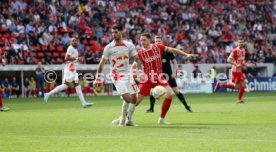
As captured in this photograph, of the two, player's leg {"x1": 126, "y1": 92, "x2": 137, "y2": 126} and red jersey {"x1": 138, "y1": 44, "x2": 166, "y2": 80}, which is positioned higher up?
red jersey {"x1": 138, "y1": 44, "x2": 166, "y2": 80}

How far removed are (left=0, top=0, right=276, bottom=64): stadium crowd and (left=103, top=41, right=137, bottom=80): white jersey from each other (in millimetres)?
20750

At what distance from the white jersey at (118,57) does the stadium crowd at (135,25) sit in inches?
817

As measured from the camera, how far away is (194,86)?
43.8 m

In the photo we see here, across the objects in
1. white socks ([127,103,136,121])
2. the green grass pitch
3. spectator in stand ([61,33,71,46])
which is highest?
spectator in stand ([61,33,71,46])

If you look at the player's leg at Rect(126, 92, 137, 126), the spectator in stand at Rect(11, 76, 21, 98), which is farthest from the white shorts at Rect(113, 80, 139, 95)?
the spectator in stand at Rect(11, 76, 21, 98)

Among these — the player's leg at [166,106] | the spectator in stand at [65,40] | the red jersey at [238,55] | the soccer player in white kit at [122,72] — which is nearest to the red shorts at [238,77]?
the red jersey at [238,55]

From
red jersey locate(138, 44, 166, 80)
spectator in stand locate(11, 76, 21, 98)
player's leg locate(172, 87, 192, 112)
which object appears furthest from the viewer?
spectator in stand locate(11, 76, 21, 98)

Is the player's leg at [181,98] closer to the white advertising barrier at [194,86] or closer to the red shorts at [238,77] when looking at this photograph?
the red shorts at [238,77]

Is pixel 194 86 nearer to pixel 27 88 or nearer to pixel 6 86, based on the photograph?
pixel 27 88

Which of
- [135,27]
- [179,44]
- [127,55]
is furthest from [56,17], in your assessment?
[127,55]

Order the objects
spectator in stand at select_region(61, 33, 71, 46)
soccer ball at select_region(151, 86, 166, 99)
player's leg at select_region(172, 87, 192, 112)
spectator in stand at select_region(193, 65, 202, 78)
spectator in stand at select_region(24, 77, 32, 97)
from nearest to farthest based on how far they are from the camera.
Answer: soccer ball at select_region(151, 86, 166, 99) → player's leg at select_region(172, 87, 192, 112) → spectator in stand at select_region(24, 77, 32, 97) → spectator in stand at select_region(61, 33, 71, 46) → spectator in stand at select_region(193, 65, 202, 78)

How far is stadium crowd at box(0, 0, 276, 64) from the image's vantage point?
40.5 m

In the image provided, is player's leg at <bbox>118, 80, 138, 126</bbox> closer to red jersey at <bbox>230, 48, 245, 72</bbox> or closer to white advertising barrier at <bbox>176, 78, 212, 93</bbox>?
red jersey at <bbox>230, 48, 245, 72</bbox>

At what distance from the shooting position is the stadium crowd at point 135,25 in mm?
40531
